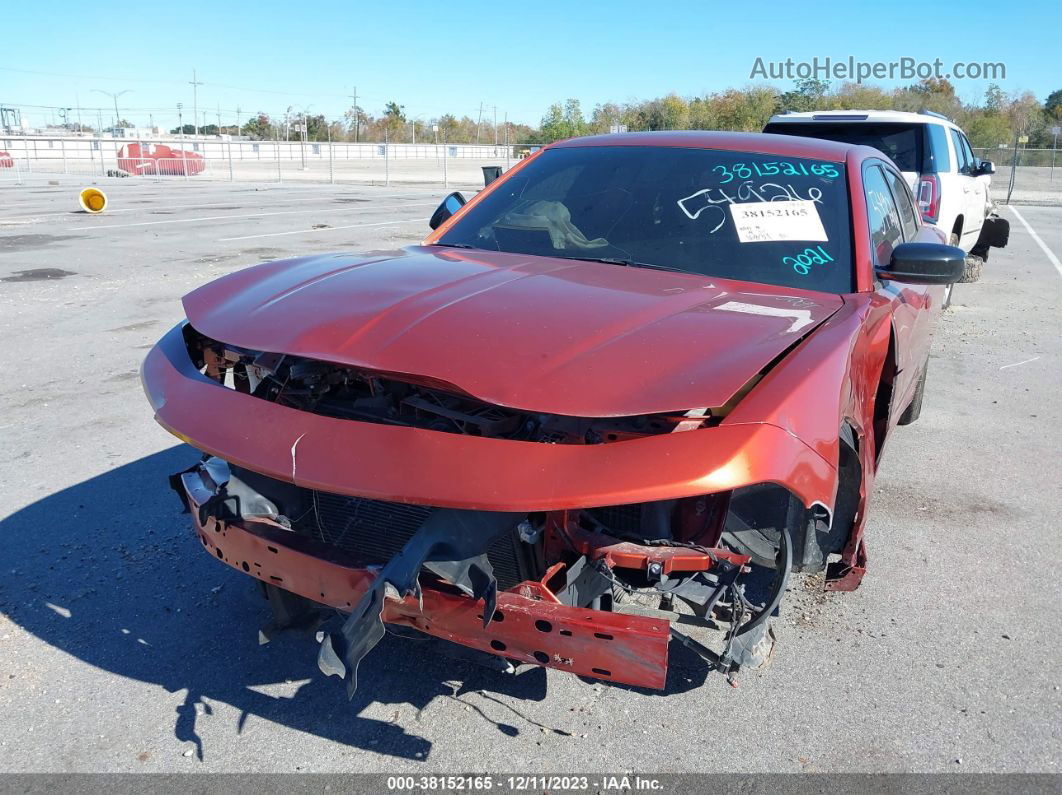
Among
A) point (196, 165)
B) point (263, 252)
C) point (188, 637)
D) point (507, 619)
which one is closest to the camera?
point (507, 619)

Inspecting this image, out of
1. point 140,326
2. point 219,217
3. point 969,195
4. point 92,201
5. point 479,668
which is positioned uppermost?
point 969,195

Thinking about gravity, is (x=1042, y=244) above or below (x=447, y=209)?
below

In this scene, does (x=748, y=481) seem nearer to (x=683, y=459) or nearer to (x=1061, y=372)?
(x=683, y=459)

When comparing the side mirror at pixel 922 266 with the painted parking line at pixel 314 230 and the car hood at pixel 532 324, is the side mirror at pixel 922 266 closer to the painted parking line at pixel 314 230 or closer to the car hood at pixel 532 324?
the car hood at pixel 532 324

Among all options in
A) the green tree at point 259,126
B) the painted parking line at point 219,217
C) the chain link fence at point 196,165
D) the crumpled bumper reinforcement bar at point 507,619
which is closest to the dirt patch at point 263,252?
the painted parking line at point 219,217

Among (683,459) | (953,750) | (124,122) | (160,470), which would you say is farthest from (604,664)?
(124,122)

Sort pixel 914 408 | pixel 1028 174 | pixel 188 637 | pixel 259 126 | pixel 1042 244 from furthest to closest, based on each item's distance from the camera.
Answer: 1. pixel 259 126
2. pixel 1028 174
3. pixel 1042 244
4. pixel 914 408
5. pixel 188 637

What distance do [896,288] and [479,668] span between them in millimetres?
2190

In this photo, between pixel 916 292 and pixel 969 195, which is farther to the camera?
pixel 969 195

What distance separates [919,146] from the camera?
350 inches

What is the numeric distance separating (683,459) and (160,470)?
10.8 feet

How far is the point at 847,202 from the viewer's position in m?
3.49

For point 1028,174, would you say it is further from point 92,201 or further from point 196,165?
point 92,201

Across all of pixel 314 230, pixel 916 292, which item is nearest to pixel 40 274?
pixel 314 230
